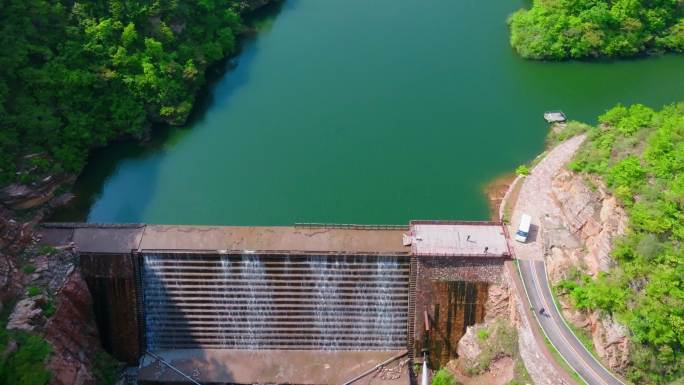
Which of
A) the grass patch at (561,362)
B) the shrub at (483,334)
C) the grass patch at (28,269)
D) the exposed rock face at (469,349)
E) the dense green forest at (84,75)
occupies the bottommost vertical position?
the exposed rock face at (469,349)

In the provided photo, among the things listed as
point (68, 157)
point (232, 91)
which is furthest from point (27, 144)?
point (232, 91)

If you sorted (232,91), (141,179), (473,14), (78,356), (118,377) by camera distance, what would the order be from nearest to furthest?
(78,356) → (118,377) → (141,179) → (232,91) → (473,14)

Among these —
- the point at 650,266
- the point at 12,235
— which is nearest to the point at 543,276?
the point at 650,266

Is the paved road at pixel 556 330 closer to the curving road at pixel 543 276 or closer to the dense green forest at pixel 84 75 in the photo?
the curving road at pixel 543 276

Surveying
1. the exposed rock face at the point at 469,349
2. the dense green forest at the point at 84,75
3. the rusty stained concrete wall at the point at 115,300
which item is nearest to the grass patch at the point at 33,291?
the rusty stained concrete wall at the point at 115,300

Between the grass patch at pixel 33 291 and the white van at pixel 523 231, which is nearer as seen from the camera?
the grass patch at pixel 33 291

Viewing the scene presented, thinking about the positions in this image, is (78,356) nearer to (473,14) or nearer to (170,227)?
(170,227)
